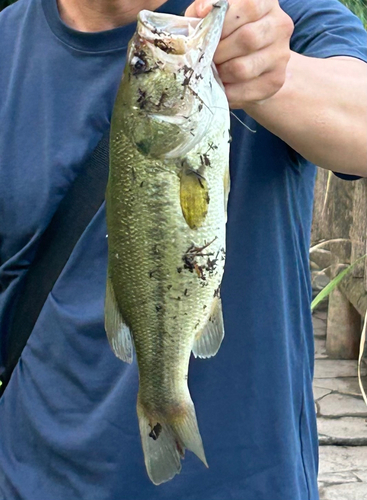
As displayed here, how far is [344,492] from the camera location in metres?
4.03

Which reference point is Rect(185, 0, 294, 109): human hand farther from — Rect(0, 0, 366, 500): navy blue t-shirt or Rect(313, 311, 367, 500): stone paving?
Rect(313, 311, 367, 500): stone paving

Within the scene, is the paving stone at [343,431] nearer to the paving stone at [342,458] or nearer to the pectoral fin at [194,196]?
the paving stone at [342,458]

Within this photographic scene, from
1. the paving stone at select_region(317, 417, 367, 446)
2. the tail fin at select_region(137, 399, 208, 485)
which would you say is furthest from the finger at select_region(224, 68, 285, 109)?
the paving stone at select_region(317, 417, 367, 446)

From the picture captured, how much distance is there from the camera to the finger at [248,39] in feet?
4.23

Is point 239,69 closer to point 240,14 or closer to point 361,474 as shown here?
point 240,14

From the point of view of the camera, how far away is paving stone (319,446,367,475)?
430cm

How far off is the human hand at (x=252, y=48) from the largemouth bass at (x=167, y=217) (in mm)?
32

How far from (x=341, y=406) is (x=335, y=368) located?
85cm

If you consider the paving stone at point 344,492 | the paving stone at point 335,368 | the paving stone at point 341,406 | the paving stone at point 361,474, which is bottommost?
the paving stone at point 335,368

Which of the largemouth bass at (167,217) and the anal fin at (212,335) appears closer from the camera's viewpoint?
the largemouth bass at (167,217)

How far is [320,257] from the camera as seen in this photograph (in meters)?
6.43

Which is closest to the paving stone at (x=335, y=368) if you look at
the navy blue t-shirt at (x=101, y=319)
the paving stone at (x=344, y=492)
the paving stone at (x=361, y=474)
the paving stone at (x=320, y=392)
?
the paving stone at (x=320, y=392)

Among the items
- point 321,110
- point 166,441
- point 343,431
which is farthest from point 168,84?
point 343,431

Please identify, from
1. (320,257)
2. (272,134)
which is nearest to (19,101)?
(272,134)
